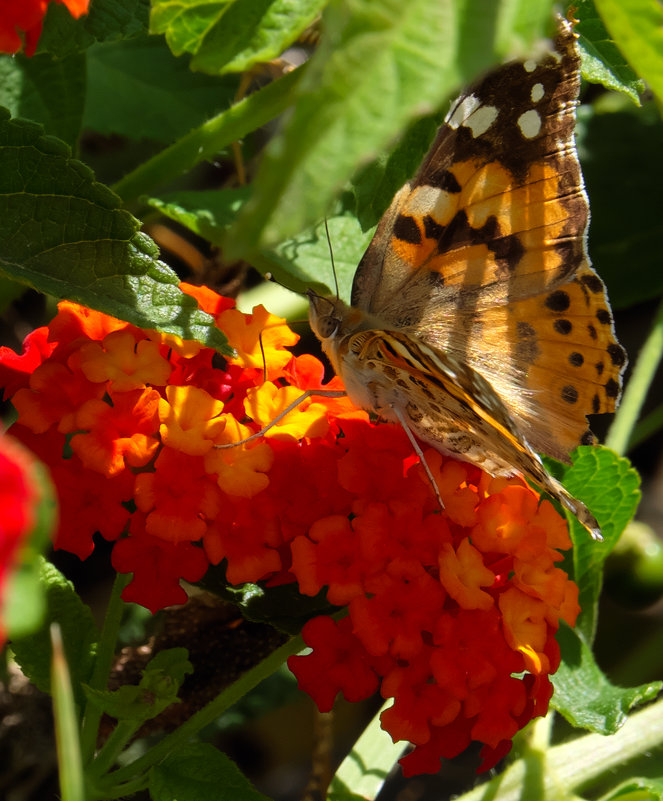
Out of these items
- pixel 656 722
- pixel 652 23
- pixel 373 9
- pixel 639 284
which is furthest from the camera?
pixel 639 284

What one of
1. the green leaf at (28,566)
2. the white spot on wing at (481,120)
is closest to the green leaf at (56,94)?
the white spot on wing at (481,120)

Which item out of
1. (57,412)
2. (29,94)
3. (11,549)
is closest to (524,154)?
(57,412)

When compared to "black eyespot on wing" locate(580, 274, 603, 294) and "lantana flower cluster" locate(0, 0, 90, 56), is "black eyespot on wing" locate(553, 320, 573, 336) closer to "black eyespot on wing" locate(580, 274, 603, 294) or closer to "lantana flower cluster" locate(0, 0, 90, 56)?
"black eyespot on wing" locate(580, 274, 603, 294)

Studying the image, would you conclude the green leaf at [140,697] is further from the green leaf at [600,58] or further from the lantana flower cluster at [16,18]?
the green leaf at [600,58]

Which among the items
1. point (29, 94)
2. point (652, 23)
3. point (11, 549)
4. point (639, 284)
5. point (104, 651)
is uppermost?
point (652, 23)

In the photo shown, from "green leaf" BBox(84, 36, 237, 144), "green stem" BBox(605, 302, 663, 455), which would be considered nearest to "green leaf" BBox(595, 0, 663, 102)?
"green stem" BBox(605, 302, 663, 455)

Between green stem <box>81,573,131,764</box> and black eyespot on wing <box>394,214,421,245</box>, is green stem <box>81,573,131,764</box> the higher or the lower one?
the lower one

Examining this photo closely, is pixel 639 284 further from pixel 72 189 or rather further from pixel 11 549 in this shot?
pixel 11 549
